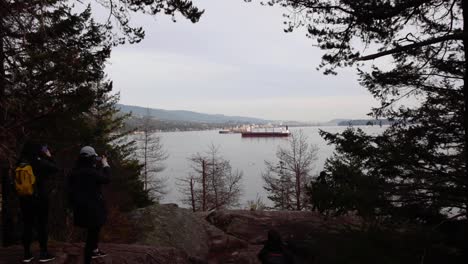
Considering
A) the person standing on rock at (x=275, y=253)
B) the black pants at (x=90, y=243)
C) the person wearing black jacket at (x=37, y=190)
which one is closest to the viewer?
the person standing on rock at (x=275, y=253)

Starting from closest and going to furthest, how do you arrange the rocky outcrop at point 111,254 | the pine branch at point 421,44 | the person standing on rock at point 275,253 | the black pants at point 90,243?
the person standing on rock at point 275,253
the black pants at point 90,243
the rocky outcrop at point 111,254
the pine branch at point 421,44

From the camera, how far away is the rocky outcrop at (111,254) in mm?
5051

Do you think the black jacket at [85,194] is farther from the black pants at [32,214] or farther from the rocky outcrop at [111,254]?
the rocky outcrop at [111,254]

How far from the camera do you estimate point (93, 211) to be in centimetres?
450

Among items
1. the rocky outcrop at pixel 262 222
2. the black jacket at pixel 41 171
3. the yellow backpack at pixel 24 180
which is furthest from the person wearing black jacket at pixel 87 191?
the rocky outcrop at pixel 262 222

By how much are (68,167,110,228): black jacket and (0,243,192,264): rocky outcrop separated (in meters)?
0.91

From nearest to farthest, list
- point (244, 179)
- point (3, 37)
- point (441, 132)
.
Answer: point (3, 37) < point (441, 132) < point (244, 179)

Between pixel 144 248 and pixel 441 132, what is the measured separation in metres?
5.69

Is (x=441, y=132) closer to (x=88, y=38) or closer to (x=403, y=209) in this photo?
(x=403, y=209)

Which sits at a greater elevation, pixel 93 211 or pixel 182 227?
pixel 93 211

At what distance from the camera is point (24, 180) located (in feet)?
14.4

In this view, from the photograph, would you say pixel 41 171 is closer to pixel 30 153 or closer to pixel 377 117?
pixel 30 153

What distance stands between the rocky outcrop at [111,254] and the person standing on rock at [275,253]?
2.24 meters

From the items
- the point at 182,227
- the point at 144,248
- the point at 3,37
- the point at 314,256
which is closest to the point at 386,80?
the point at 314,256
